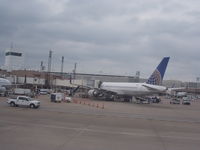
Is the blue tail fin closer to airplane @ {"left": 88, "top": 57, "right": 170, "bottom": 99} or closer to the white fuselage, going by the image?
airplane @ {"left": 88, "top": 57, "right": 170, "bottom": 99}

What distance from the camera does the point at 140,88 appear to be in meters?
70.9

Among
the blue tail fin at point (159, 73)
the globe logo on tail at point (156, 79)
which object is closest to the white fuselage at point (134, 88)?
the globe logo on tail at point (156, 79)

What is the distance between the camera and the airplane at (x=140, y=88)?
218 feet

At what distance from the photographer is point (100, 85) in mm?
84375

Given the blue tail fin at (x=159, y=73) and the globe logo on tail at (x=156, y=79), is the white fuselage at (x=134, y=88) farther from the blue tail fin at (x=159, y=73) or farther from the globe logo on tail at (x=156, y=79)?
the blue tail fin at (x=159, y=73)

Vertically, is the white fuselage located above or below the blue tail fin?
below

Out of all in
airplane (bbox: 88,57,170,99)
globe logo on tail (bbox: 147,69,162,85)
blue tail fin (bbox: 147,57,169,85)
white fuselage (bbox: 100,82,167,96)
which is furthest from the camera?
globe logo on tail (bbox: 147,69,162,85)

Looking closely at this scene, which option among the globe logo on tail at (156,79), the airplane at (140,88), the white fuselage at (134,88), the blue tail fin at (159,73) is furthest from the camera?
the globe logo on tail at (156,79)

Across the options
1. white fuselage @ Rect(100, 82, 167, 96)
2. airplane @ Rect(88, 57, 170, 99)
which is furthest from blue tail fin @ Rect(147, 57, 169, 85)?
white fuselage @ Rect(100, 82, 167, 96)

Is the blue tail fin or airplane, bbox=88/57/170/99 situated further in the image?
the blue tail fin

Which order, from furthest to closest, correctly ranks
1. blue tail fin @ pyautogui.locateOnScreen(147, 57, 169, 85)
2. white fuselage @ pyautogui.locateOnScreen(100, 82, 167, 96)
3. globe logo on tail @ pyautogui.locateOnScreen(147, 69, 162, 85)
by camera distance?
globe logo on tail @ pyautogui.locateOnScreen(147, 69, 162, 85), blue tail fin @ pyautogui.locateOnScreen(147, 57, 169, 85), white fuselage @ pyautogui.locateOnScreen(100, 82, 167, 96)

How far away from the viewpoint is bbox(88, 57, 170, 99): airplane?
6641 cm

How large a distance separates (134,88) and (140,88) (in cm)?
217

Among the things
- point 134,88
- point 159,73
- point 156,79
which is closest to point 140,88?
point 134,88
